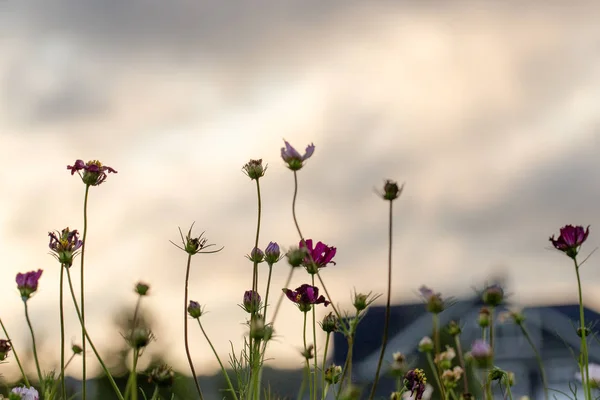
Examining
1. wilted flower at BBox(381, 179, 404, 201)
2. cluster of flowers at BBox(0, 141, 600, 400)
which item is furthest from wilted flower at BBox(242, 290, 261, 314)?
wilted flower at BBox(381, 179, 404, 201)

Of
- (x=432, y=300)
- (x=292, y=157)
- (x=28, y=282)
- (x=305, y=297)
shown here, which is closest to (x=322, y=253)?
(x=305, y=297)

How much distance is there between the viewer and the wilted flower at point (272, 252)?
180cm

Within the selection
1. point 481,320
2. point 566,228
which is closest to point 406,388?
point 481,320

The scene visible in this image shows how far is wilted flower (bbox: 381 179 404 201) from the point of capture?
1438mm

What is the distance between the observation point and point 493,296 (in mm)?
1585

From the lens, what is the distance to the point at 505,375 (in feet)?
5.13

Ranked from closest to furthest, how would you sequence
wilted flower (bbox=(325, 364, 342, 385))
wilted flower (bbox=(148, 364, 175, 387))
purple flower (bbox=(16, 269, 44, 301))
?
wilted flower (bbox=(148, 364, 175, 387))
purple flower (bbox=(16, 269, 44, 301))
wilted flower (bbox=(325, 364, 342, 385))

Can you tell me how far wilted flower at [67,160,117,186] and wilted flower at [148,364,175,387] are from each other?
2.56ft

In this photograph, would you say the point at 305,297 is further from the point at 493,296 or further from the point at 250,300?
the point at 493,296

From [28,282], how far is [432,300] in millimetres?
872

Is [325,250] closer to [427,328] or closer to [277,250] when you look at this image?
[277,250]

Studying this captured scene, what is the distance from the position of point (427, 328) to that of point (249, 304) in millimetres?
15735

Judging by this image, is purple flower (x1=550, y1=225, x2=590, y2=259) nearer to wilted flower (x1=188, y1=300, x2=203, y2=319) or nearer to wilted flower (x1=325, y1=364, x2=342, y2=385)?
wilted flower (x1=325, y1=364, x2=342, y2=385)

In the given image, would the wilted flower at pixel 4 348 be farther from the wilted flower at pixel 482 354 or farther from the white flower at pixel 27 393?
the wilted flower at pixel 482 354
